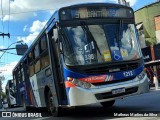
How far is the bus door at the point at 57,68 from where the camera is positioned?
11.9 m

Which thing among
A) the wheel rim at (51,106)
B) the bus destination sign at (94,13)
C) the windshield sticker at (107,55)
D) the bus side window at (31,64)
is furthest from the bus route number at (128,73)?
the bus side window at (31,64)

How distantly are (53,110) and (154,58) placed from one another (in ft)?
92.5

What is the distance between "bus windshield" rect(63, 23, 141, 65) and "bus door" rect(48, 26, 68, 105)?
579 millimetres

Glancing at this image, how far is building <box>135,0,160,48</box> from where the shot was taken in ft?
142

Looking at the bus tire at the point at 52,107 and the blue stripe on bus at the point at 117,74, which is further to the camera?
the bus tire at the point at 52,107

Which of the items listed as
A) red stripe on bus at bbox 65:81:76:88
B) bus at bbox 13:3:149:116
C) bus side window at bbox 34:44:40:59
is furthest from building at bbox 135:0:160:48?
red stripe on bus at bbox 65:81:76:88

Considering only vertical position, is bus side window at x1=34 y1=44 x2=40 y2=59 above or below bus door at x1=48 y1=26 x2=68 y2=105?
above

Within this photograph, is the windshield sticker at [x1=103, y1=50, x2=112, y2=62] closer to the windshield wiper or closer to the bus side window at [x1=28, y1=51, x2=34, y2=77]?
the windshield wiper

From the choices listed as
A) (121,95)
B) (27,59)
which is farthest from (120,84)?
(27,59)

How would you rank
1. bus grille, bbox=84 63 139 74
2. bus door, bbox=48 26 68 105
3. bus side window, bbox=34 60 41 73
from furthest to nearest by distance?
bus side window, bbox=34 60 41 73 → bus door, bbox=48 26 68 105 → bus grille, bbox=84 63 139 74

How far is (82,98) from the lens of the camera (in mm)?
11086

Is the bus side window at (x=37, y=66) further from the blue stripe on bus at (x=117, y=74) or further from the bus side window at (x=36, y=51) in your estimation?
the blue stripe on bus at (x=117, y=74)

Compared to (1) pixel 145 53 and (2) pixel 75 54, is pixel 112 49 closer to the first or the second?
(2) pixel 75 54

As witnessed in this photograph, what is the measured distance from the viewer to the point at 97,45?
37.4 feet
